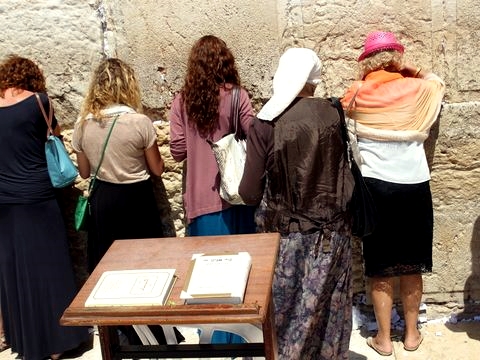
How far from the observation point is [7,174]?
130 inches

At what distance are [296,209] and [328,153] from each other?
29cm

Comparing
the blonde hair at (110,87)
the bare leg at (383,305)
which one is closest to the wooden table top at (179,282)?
the blonde hair at (110,87)

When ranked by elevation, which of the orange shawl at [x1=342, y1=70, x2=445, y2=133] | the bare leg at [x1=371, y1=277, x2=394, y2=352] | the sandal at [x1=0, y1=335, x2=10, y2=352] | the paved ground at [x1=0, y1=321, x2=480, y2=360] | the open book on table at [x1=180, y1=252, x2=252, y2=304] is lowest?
the sandal at [x1=0, y1=335, x2=10, y2=352]

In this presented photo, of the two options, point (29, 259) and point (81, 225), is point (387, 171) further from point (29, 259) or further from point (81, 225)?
point (29, 259)

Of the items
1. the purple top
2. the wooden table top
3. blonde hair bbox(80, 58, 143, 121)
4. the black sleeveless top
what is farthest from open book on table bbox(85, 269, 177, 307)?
the black sleeveless top

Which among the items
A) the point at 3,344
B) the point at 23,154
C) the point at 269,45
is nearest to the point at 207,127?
the point at 269,45

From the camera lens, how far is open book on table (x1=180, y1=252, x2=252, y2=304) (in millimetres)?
1821

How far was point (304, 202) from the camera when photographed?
9.04 ft

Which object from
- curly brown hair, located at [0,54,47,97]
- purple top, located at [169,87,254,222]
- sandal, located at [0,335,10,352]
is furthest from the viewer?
sandal, located at [0,335,10,352]

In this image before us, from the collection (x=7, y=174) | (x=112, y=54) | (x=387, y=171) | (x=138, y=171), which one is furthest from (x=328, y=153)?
(x=7, y=174)

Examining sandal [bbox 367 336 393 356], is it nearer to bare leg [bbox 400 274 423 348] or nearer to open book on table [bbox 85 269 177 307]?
bare leg [bbox 400 274 423 348]

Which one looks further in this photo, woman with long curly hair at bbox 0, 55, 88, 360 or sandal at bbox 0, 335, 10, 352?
sandal at bbox 0, 335, 10, 352

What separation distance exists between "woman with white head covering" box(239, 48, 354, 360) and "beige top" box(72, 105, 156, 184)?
2.31 feet

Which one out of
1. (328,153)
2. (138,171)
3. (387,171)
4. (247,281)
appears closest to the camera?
(247,281)
